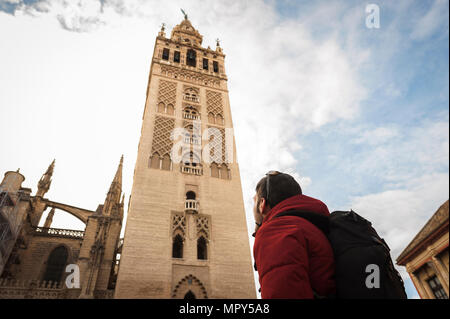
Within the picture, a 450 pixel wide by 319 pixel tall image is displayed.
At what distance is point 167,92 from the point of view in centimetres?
1756

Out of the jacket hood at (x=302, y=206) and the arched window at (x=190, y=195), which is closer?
the jacket hood at (x=302, y=206)

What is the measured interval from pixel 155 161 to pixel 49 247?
32.5 ft

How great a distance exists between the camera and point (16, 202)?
54.0 feet

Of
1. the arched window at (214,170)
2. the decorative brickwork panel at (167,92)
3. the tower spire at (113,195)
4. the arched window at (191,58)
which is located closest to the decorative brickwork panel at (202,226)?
the arched window at (214,170)

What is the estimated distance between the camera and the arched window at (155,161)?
A: 13.8 m

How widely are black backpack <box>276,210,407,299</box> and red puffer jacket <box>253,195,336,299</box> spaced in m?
0.05

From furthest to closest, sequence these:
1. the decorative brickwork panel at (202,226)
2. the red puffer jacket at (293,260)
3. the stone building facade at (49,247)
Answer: the stone building facade at (49,247), the decorative brickwork panel at (202,226), the red puffer jacket at (293,260)

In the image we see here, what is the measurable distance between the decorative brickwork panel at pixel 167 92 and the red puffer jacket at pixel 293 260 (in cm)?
1633

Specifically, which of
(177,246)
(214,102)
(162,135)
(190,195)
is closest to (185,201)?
(190,195)

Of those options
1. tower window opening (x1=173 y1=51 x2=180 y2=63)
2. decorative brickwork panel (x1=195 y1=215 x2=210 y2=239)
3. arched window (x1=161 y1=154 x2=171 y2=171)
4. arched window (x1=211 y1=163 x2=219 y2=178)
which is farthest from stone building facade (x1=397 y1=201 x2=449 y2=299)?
tower window opening (x1=173 y1=51 x2=180 y2=63)

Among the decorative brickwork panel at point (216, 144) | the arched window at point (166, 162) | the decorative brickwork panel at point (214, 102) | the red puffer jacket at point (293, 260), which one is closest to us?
the red puffer jacket at point (293, 260)

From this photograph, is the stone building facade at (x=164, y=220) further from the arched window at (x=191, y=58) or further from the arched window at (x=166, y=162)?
the arched window at (x=191, y=58)

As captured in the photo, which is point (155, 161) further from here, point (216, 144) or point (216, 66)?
point (216, 66)
